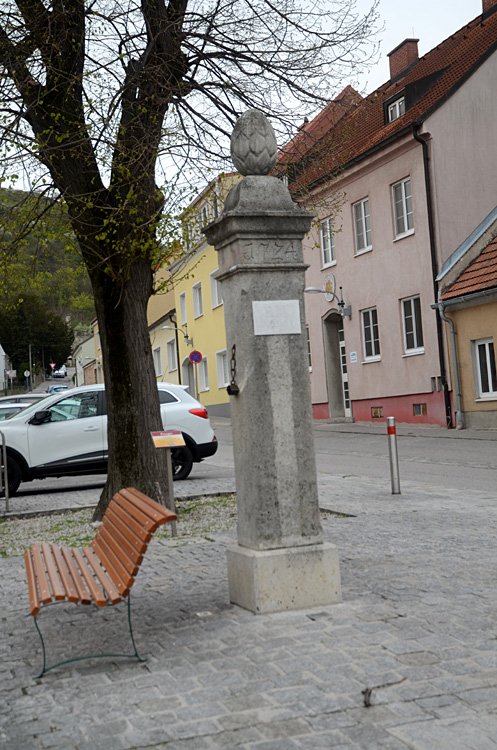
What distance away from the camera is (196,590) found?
20.3ft

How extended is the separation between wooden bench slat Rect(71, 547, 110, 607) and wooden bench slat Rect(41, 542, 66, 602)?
0.14 meters

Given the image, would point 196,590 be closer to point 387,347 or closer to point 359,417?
point 387,347

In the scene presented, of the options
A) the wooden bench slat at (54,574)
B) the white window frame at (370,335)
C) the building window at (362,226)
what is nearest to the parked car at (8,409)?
the wooden bench slat at (54,574)

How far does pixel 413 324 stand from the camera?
83.1 feet

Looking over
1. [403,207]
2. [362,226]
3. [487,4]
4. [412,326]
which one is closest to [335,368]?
[362,226]

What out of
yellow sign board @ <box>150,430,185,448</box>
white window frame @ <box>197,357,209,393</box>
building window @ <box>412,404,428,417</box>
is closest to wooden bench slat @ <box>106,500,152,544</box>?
yellow sign board @ <box>150,430,185,448</box>

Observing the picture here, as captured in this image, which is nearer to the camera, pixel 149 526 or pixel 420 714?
pixel 420 714

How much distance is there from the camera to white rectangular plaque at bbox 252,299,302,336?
5.58m

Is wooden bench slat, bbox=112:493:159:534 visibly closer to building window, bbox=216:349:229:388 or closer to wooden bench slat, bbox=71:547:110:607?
wooden bench slat, bbox=71:547:110:607

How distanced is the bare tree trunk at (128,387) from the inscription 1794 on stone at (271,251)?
4495mm

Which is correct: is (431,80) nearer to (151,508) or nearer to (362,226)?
(362,226)

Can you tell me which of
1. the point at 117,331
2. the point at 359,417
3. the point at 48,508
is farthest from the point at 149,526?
the point at 359,417

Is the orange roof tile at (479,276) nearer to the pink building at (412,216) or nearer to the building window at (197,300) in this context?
the pink building at (412,216)

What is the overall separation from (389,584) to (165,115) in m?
6.46
